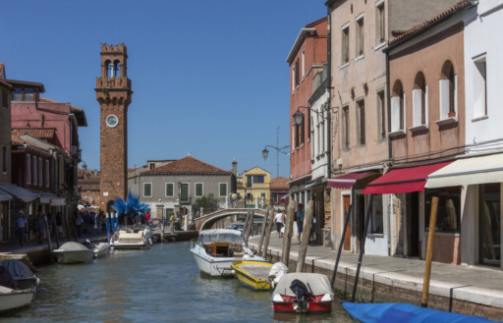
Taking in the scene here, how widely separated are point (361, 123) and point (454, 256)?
23.6ft

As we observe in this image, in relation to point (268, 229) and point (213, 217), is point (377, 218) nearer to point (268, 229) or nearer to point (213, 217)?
point (268, 229)

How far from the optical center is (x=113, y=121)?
7094cm

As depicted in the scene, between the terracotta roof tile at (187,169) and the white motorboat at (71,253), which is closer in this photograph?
the white motorboat at (71,253)

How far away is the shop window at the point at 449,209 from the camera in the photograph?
62.2ft

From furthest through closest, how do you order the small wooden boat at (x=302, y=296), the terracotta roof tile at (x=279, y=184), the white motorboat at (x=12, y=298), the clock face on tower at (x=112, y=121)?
the terracotta roof tile at (x=279, y=184)
the clock face on tower at (x=112, y=121)
the white motorboat at (x=12, y=298)
the small wooden boat at (x=302, y=296)

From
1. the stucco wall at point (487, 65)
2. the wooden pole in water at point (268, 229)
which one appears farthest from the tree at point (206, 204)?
the stucco wall at point (487, 65)

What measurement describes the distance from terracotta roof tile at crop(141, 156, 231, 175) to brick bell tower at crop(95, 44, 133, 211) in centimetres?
2136

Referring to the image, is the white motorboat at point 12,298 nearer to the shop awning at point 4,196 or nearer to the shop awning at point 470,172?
the shop awning at point 470,172

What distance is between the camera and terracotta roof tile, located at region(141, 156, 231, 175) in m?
92.8

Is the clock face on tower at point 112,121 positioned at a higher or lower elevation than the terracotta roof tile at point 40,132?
higher

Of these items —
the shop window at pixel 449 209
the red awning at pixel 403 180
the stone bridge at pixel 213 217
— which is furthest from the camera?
the stone bridge at pixel 213 217

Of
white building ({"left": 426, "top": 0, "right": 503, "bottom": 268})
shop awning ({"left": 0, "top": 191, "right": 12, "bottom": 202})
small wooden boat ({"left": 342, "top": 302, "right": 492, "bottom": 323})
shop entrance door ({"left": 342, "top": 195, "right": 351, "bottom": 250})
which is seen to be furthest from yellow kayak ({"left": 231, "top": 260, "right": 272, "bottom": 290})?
shop awning ({"left": 0, "top": 191, "right": 12, "bottom": 202})

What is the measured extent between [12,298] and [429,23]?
11.2 meters

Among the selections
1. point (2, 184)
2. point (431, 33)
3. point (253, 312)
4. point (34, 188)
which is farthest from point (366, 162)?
point (34, 188)
